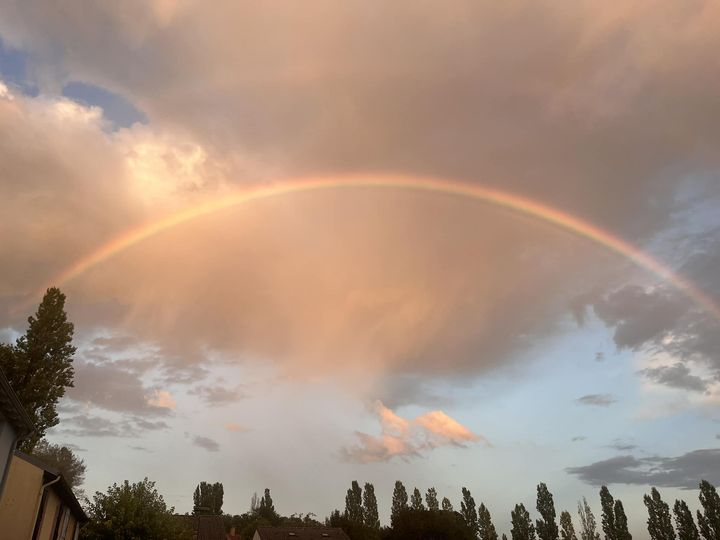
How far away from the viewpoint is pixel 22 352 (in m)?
35.1

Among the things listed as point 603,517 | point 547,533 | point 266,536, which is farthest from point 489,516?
point 266,536

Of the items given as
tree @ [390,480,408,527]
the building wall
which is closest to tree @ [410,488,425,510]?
A: tree @ [390,480,408,527]

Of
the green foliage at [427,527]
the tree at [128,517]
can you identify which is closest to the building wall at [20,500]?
the tree at [128,517]

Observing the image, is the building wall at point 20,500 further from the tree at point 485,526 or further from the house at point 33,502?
the tree at point 485,526

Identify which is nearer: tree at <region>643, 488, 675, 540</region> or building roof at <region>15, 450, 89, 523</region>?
building roof at <region>15, 450, 89, 523</region>

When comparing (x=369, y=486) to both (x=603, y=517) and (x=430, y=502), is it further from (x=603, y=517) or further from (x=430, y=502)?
(x=603, y=517)

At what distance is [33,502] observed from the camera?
2073cm

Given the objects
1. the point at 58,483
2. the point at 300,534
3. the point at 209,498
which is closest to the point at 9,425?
the point at 58,483

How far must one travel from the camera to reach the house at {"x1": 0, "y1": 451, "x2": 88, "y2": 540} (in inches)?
730

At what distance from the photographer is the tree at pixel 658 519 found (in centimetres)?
8744

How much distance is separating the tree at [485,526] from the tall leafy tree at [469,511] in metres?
1.02

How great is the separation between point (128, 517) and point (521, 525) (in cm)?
8330

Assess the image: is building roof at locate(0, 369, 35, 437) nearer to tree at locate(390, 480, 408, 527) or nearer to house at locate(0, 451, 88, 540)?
house at locate(0, 451, 88, 540)

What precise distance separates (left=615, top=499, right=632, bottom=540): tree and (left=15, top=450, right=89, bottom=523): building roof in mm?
89998
